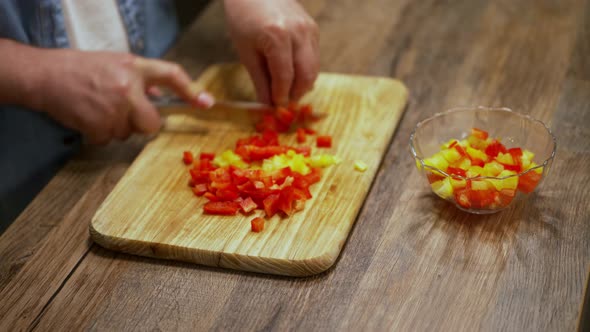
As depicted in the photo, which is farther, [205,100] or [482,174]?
[205,100]

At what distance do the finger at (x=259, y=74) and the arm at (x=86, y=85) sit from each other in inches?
6.7

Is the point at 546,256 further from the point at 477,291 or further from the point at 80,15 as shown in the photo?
the point at 80,15

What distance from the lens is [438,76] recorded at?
66.4 inches

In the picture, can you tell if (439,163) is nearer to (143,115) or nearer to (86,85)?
(143,115)

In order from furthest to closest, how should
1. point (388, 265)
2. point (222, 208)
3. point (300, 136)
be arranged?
point (300, 136) → point (222, 208) → point (388, 265)

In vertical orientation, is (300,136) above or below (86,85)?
below

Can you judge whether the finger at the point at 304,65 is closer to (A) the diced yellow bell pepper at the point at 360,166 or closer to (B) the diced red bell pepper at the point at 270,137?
(B) the diced red bell pepper at the point at 270,137

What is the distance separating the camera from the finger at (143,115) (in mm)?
1443

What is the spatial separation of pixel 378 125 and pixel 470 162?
1.02ft

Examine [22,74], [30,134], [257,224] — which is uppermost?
[22,74]

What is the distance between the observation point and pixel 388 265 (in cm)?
114

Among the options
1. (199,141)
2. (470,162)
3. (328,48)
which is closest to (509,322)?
(470,162)

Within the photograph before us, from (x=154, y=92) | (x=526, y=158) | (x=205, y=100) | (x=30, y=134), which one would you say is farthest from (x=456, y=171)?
(x=30, y=134)

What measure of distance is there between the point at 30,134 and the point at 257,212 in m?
0.68
